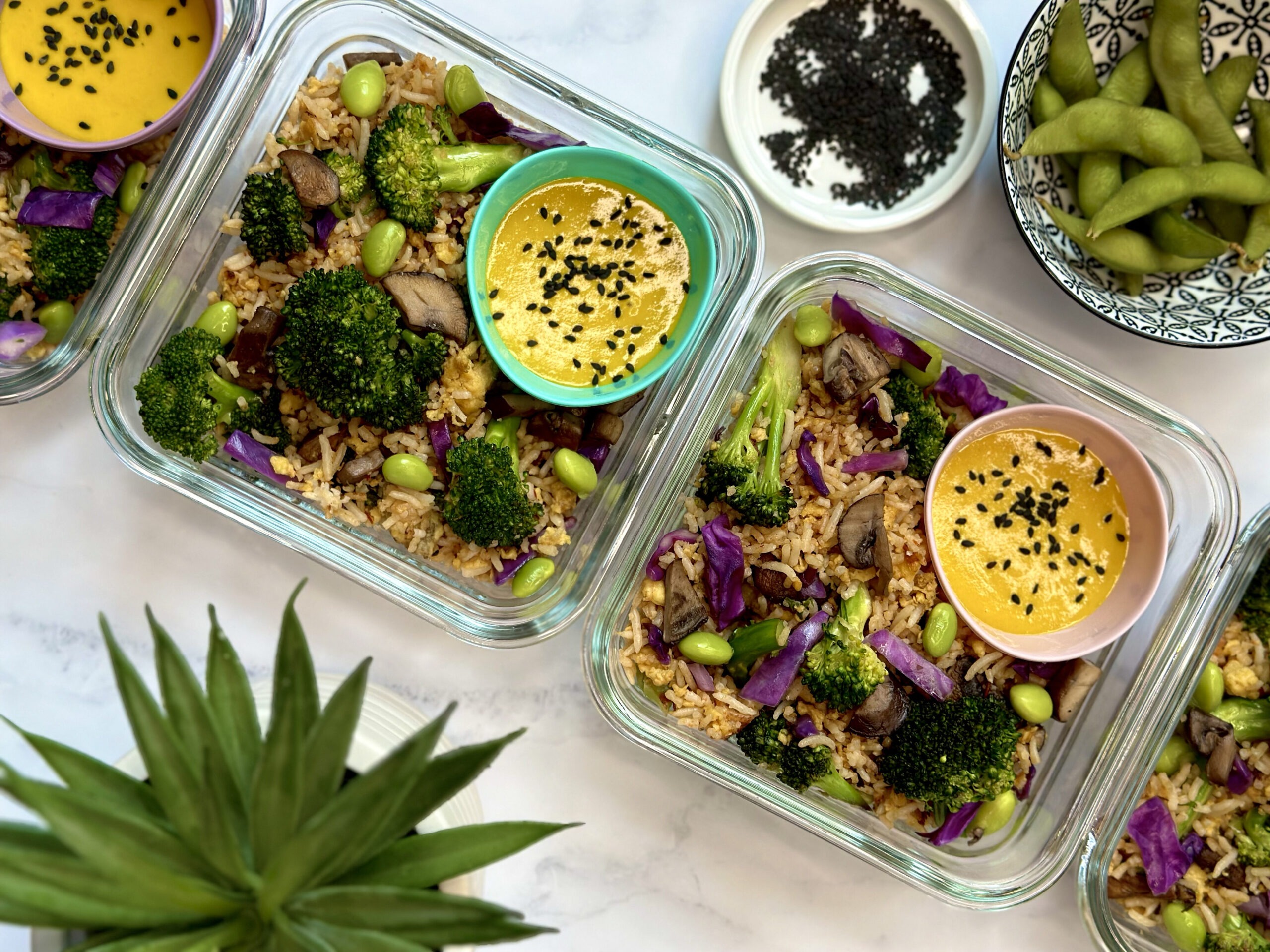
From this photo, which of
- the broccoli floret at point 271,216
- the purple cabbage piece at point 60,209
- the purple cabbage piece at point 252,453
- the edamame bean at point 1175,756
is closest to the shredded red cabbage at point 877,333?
the edamame bean at point 1175,756

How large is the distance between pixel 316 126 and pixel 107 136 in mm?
530

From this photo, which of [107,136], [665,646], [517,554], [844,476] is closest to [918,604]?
[844,476]

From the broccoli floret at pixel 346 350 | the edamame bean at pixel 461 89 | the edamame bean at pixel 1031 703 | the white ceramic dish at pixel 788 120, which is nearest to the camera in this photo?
the broccoli floret at pixel 346 350

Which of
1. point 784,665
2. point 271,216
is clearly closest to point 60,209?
point 271,216

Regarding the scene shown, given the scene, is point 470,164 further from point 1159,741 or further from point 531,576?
point 1159,741

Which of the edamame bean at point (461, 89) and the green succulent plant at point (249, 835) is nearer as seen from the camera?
the green succulent plant at point (249, 835)

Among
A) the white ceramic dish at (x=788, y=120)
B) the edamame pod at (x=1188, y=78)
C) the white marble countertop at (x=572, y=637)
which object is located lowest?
the white marble countertop at (x=572, y=637)

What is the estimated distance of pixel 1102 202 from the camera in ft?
7.70

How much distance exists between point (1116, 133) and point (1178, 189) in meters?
0.19

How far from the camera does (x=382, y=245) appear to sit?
2.14 m

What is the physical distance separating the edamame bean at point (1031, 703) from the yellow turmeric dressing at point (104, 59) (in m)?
2.39

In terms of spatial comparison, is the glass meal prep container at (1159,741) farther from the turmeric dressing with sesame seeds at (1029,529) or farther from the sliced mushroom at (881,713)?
the sliced mushroom at (881,713)

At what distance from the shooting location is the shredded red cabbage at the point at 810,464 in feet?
7.32

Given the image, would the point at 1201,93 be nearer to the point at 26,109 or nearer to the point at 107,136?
the point at 107,136
